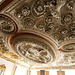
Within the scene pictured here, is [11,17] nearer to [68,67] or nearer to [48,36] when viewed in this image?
[48,36]

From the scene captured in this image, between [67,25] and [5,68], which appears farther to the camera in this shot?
[5,68]

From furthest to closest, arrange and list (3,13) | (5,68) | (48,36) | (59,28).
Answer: (5,68)
(48,36)
(59,28)
(3,13)

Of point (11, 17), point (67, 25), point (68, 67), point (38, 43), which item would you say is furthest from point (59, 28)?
point (68, 67)

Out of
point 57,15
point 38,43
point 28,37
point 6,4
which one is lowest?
point 38,43

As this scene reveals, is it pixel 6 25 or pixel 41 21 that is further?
pixel 6 25

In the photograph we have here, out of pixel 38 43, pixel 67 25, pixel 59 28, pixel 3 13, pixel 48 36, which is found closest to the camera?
pixel 3 13

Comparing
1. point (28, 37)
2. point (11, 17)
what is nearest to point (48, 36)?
point (28, 37)

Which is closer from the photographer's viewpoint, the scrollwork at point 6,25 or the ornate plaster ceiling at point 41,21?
the ornate plaster ceiling at point 41,21

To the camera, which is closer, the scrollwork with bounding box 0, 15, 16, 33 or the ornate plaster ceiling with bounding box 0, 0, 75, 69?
the ornate plaster ceiling with bounding box 0, 0, 75, 69

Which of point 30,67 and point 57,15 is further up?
point 57,15

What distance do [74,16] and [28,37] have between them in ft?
8.22

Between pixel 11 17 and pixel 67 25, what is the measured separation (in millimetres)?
2418

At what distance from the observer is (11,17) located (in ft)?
9.70

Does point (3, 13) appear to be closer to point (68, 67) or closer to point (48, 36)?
point (48, 36)
